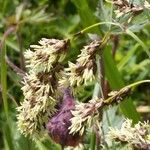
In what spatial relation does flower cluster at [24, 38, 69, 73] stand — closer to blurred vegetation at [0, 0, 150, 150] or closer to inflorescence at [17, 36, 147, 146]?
inflorescence at [17, 36, 147, 146]

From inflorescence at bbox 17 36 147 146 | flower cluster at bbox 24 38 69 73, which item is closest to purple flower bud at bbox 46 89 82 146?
inflorescence at bbox 17 36 147 146

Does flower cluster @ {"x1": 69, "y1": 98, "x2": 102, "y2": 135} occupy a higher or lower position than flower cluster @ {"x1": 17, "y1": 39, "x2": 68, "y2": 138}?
lower

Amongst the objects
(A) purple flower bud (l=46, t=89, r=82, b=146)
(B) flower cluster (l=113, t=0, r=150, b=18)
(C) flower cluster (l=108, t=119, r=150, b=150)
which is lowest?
(A) purple flower bud (l=46, t=89, r=82, b=146)

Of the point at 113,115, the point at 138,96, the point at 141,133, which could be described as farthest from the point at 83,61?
the point at 138,96

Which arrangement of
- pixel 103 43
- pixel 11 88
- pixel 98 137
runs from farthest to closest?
pixel 11 88
pixel 98 137
pixel 103 43

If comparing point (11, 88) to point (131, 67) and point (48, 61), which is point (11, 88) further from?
point (48, 61)

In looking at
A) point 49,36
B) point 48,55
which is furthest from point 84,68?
point 49,36

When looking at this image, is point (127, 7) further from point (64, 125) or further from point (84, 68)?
point (64, 125)
